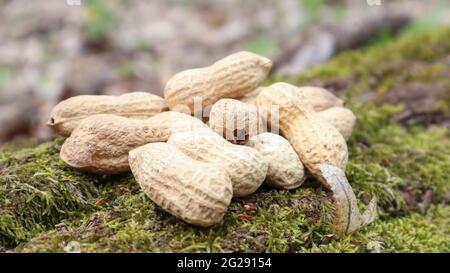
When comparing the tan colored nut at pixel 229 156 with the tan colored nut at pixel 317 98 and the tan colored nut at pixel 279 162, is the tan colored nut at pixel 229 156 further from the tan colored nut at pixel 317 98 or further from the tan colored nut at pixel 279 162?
the tan colored nut at pixel 317 98

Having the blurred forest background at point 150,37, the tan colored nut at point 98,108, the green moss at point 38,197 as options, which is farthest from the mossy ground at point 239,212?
the blurred forest background at point 150,37

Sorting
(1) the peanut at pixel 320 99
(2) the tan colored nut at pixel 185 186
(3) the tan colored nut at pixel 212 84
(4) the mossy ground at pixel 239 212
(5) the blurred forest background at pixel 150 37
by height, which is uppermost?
(3) the tan colored nut at pixel 212 84

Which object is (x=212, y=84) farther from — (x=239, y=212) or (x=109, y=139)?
(x=239, y=212)

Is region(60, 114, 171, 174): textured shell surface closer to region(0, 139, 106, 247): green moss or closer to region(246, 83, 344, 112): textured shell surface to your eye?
region(0, 139, 106, 247): green moss

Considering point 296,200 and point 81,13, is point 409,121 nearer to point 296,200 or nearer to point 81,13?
point 296,200

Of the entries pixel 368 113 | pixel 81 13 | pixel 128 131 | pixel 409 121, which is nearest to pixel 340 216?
pixel 128 131

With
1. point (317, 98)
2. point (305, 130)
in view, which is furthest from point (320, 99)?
point (305, 130)

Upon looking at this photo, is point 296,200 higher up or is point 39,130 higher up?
point 296,200
